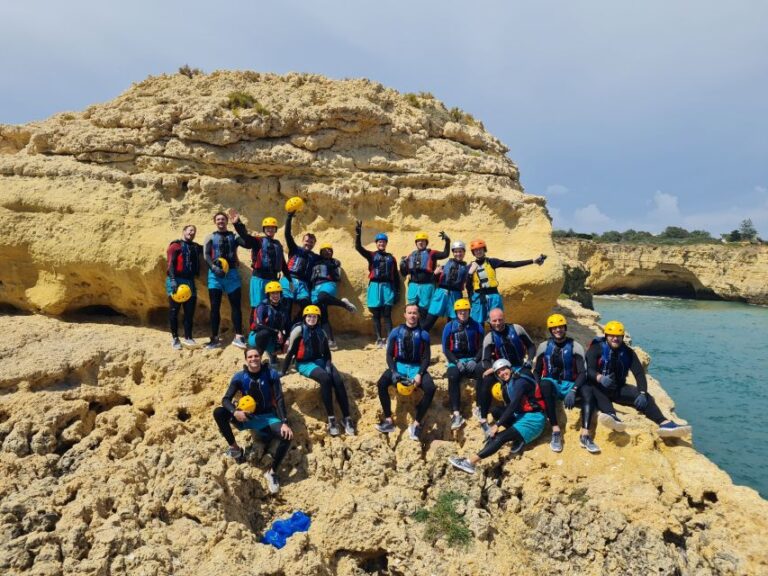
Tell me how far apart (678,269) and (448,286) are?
132 ft

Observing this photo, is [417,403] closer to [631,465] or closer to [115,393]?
[631,465]

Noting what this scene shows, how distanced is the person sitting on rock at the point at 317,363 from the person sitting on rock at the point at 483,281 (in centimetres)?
246

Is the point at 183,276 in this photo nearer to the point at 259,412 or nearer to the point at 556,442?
the point at 259,412

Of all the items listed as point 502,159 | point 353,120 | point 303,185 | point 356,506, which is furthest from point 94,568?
point 502,159

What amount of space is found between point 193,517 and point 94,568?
960 millimetres

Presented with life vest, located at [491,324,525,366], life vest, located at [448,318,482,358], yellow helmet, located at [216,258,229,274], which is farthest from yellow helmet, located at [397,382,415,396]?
yellow helmet, located at [216,258,229,274]

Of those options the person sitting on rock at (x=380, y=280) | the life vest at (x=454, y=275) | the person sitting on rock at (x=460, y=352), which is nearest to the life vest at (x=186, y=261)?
the person sitting on rock at (x=380, y=280)

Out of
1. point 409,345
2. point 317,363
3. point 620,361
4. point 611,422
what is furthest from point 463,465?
point 620,361

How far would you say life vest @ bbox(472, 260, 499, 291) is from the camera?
7.30 m

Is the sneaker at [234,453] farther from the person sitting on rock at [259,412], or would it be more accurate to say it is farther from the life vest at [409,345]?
the life vest at [409,345]

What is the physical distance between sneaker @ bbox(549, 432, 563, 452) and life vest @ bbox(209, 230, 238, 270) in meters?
→ 5.15

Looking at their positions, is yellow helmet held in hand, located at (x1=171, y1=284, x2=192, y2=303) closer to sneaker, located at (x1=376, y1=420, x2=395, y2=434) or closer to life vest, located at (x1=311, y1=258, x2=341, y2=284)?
life vest, located at (x1=311, y1=258, x2=341, y2=284)

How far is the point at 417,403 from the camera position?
6445 millimetres

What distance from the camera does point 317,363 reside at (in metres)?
6.15
